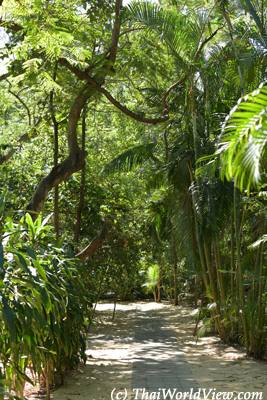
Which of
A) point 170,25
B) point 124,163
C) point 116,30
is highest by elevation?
point 170,25

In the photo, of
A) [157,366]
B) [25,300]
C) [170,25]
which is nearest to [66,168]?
[170,25]

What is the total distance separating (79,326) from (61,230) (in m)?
7.91

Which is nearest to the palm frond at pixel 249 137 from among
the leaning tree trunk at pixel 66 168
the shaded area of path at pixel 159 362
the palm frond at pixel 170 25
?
the shaded area of path at pixel 159 362

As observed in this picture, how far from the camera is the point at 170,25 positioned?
9250 millimetres

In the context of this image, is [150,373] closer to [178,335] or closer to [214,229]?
[214,229]

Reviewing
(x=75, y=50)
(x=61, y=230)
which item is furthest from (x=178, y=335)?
(x=75, y=50)

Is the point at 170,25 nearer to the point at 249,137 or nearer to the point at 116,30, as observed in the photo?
the point at 116,30

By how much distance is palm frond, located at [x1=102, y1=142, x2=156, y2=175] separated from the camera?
12875 millimetres

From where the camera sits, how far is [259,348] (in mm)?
8719

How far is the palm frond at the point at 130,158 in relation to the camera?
12875 mm

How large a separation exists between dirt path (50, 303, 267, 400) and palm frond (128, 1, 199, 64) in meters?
5.18

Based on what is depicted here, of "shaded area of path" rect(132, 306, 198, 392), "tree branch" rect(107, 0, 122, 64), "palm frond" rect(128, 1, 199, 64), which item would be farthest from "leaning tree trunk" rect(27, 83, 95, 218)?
"shaded area of path" rect(132, 306, 198, 392)

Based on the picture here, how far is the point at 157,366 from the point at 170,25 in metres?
5.60

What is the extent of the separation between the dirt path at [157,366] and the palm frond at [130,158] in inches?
156
